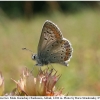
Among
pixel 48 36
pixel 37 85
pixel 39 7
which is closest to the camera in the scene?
pixel 37 85

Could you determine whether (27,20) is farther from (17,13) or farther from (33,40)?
(33,40)

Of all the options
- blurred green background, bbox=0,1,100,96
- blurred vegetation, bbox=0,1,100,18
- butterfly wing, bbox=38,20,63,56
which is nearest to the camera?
butterfly wing, bbox=38,20,63,56

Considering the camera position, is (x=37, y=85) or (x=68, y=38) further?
(x=68, y=38)

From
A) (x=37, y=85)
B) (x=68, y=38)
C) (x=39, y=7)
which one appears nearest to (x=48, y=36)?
(x=37, y=85)

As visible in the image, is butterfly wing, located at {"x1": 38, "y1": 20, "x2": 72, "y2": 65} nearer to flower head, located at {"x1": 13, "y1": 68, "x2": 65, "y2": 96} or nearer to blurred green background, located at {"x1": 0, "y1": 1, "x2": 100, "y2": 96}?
flower head, located at {"x1": 13, "y1": 68, "x2": 65, "y2": 96}

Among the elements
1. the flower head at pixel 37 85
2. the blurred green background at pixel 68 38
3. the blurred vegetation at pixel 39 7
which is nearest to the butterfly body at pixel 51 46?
the flower head at pixel 37 85

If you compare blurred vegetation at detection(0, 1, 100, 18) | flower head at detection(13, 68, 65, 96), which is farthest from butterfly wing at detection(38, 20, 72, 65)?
blurred vegetation at detection(0, 1, 100, 18)

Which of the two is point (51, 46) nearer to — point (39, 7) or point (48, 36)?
point (48, 36)
